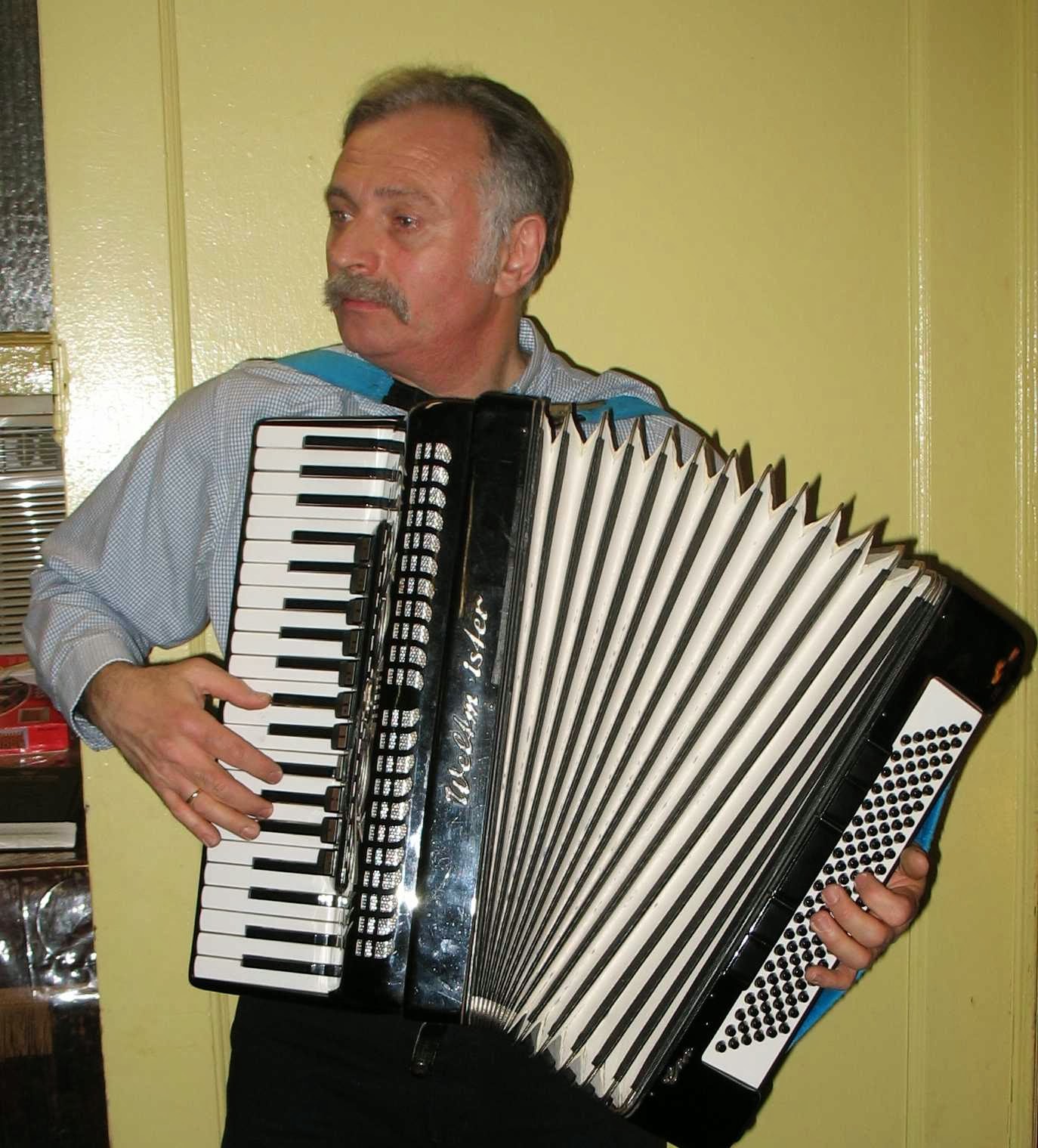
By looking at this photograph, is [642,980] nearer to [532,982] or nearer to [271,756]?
[532,982]

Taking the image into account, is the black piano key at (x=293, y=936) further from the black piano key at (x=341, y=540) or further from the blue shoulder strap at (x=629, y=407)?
the blue shoulder strap at (x=629, y=407)

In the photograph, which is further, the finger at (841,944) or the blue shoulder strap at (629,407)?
the blue shoulder strap at (629,407)

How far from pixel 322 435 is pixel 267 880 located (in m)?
0.41

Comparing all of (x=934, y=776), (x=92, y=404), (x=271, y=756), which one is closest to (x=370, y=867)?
(x=271, y=756)

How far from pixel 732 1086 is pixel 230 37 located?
137 cm

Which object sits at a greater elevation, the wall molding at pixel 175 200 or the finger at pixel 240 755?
the wall molding at pixel 175 200

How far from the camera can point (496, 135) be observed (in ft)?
3.98

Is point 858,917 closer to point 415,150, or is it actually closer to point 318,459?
point 318,459

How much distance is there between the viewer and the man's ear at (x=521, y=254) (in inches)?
48.4

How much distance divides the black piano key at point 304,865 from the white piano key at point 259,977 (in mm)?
89

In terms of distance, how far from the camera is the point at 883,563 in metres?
0.89

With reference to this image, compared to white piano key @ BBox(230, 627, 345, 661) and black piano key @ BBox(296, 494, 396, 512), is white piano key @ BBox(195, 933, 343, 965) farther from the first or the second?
black piano key @ BBox(296, 494, 396, 512)

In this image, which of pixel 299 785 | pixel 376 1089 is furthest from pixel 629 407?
pixel 376 1089

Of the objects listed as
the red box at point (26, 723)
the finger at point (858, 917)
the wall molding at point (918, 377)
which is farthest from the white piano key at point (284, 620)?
the wall molding at point (918, 377)
